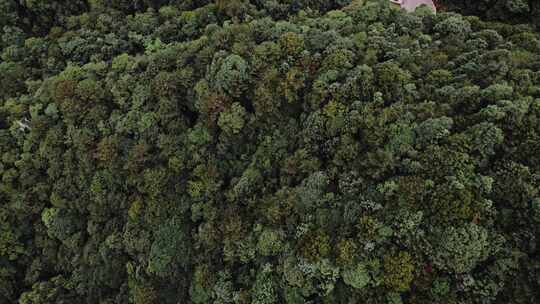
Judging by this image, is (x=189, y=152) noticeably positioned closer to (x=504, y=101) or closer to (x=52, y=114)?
(x=52, y=114)

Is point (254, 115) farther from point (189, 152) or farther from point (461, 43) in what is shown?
point (461, 43)

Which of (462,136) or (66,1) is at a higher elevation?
(462,136)

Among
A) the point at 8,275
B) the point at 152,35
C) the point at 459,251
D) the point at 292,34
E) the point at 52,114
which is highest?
the point at 292,34

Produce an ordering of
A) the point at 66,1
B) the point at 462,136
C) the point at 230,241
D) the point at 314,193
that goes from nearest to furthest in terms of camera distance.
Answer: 1. the point at 462,136
2. the point at 314,193
3. the point at 230,241
4. the point at 66,1

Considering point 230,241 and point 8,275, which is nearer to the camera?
point 230,241

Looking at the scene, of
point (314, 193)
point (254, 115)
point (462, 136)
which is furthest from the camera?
point (254, 115)

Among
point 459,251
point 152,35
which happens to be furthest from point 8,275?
point 459,251
